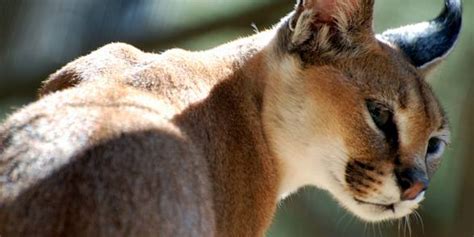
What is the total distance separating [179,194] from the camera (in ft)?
8.21

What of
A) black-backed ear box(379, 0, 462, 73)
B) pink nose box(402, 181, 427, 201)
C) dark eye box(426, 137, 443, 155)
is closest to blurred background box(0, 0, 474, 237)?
black-backed ear box(379, 0, 462, 73)

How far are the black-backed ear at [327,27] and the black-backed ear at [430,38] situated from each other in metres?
0.37

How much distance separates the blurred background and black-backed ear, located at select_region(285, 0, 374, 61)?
3.88 ft

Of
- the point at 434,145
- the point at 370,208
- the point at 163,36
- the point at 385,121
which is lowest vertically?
the point at 163,36

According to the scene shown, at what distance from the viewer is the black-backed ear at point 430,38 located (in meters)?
3.68

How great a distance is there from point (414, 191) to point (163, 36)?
2296 millimetres

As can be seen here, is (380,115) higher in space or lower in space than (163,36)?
higher

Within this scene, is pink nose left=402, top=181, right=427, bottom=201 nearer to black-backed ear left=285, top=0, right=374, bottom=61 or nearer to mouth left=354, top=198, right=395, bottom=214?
mouth left=354, top=198, right=395, bottom=214

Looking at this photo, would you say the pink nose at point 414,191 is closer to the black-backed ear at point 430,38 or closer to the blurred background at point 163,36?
the black-backed ear at point 430,38

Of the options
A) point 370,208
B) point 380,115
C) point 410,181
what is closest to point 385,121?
point 380,115

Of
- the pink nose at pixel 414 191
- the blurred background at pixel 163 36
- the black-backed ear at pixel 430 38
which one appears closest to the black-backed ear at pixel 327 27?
the black-backed ear at pixel 430 38

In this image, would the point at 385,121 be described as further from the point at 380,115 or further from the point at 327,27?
the point at 327,27

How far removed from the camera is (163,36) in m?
5.15

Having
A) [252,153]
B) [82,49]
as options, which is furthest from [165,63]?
[82,49]
